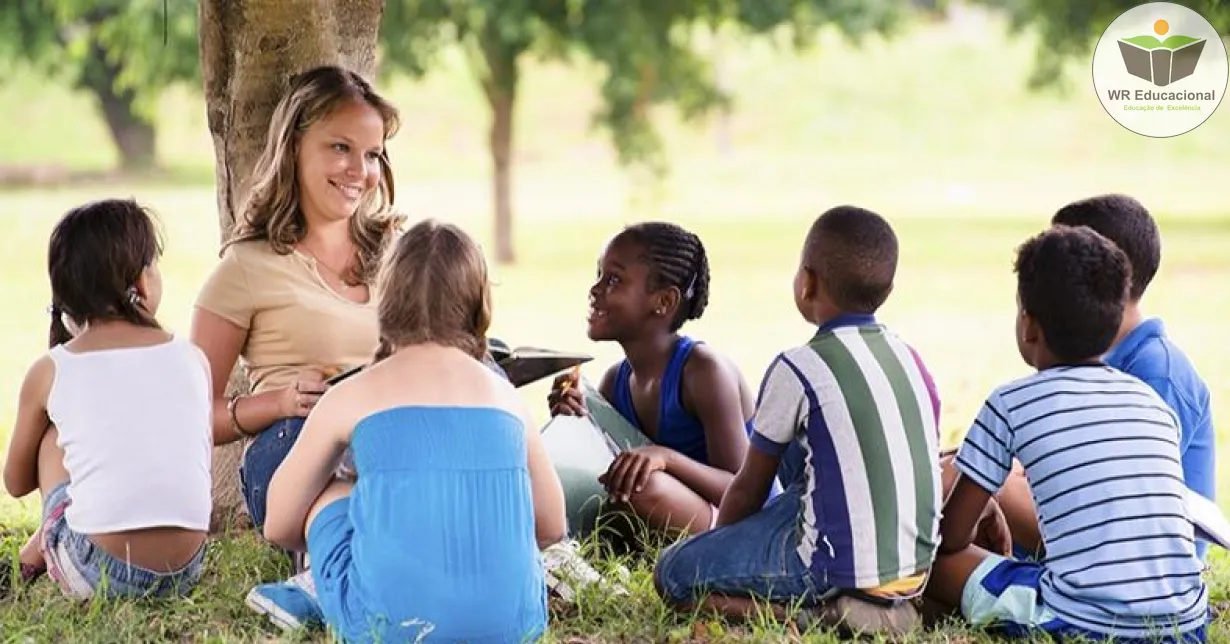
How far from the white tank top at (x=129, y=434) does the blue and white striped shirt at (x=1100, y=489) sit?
6.42 ft

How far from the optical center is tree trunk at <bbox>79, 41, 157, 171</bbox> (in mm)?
33156

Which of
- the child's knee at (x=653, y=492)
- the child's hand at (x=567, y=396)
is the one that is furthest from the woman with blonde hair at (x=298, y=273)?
the child's knee at (x=653, y=492)

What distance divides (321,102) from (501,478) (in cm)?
150

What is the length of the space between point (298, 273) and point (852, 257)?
1566 mm

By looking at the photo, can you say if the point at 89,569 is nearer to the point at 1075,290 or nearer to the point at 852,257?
the point at 852,257

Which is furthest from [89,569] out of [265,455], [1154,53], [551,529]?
[1154,53]

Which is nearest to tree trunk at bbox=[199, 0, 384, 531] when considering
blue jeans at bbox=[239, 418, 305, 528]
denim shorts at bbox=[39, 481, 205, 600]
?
blue jeans at bbox=[239, 418, 305, 528]

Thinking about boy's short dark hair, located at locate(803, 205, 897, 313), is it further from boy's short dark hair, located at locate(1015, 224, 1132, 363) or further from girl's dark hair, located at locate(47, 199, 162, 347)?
girl's dark hair, located at locate(47, 199, 162, 347)

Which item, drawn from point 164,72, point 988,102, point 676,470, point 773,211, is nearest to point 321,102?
point 676,470

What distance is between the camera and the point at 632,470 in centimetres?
494

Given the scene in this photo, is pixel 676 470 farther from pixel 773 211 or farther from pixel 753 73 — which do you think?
pixel 753 73

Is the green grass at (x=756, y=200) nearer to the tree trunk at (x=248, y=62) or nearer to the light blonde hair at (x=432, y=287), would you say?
the tree trunk at (x=248, y=62)

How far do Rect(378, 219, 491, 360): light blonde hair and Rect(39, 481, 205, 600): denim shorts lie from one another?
1.00 m

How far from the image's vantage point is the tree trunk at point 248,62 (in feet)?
18.0
